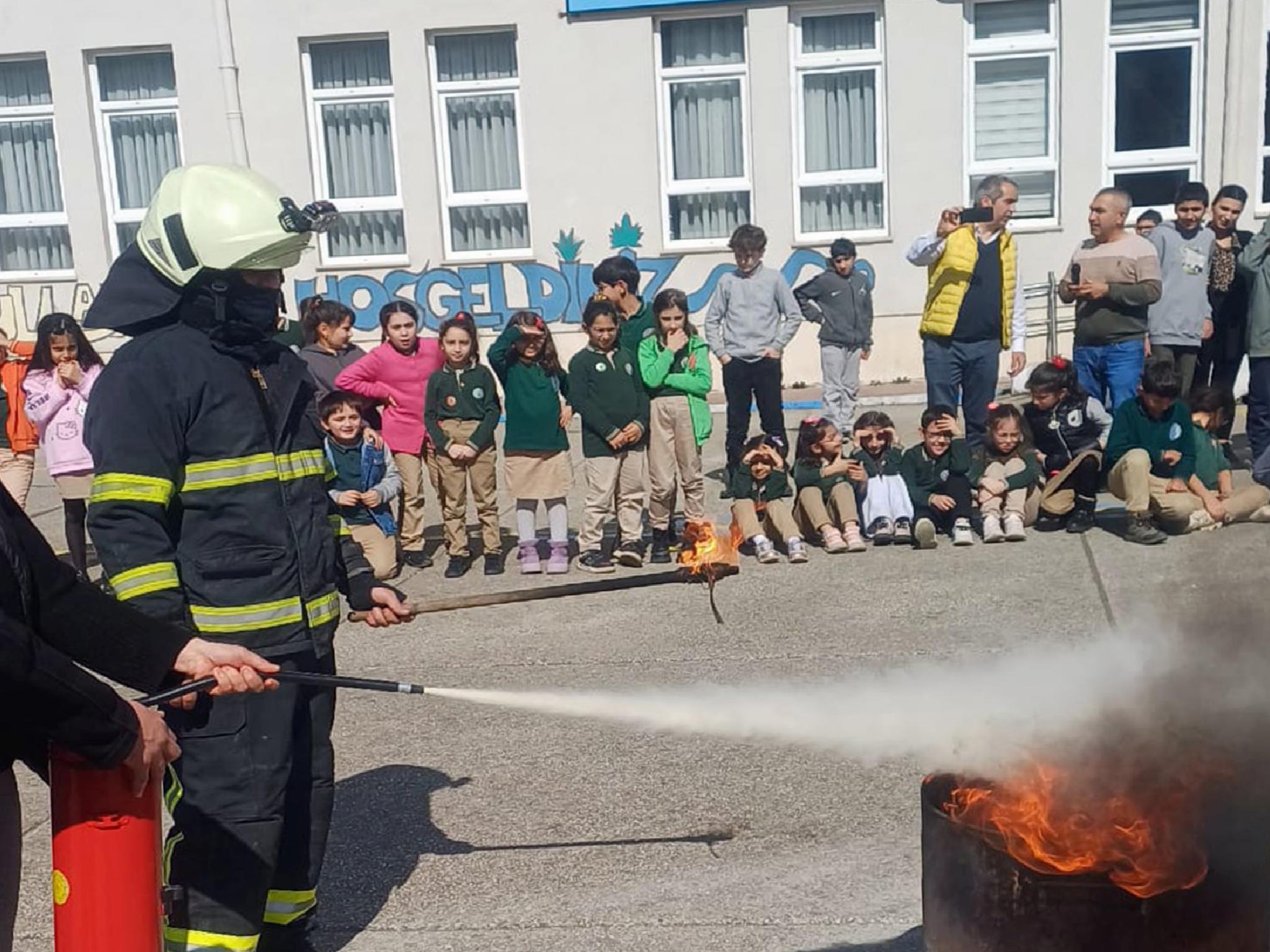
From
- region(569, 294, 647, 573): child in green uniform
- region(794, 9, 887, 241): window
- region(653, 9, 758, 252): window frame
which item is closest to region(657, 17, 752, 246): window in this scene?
region(653, 9, 758, 252): window frame

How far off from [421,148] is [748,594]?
386 inches

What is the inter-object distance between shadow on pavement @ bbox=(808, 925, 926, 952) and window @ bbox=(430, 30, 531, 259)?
507 inches

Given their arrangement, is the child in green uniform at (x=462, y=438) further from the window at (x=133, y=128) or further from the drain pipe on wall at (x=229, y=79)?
the window at (x=133, y=128)

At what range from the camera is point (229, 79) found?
51.9 ft

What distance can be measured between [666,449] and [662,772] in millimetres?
3635

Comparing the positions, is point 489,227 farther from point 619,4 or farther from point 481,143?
point 619,4

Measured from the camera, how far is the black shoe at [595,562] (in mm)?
8508

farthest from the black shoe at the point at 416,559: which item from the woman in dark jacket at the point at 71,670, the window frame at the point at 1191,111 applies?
the window frame at the point at 1191,111

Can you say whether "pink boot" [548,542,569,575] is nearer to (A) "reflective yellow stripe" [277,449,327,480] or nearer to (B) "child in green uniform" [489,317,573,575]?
(B) "child in green uniform" [489,317,573,575]

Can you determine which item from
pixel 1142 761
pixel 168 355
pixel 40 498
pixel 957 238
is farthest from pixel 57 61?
pixel 1142 761

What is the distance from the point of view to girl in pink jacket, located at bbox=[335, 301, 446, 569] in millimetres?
8773

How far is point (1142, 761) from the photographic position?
9.66 ft

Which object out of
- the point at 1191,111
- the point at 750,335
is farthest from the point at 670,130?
the point at 750,335

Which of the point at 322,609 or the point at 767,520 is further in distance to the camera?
the point at 767,520
